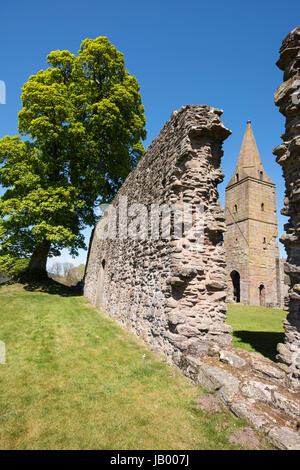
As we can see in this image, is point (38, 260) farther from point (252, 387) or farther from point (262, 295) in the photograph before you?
point (262, 295)

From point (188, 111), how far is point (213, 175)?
1.53 meters

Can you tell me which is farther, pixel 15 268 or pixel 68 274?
pixel 68 274

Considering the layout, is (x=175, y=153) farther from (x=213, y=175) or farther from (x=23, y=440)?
(x=23, y=440)

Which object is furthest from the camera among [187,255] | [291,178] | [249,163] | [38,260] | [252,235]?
[249,163]

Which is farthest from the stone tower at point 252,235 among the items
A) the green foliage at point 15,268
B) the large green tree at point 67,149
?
the green foliage at point 15,268

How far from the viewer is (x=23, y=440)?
2.77 meters

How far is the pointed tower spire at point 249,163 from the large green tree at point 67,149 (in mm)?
14455

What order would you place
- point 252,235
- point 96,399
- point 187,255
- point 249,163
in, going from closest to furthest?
point 96,399 < point 187,255 < point 252,235 < point 249,163

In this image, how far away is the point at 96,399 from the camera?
3.70 meters

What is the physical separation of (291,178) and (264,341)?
474 cm

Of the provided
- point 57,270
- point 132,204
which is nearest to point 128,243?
point 132,204

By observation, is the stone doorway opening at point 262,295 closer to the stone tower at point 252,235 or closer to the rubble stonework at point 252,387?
the stone tower at point 252,235


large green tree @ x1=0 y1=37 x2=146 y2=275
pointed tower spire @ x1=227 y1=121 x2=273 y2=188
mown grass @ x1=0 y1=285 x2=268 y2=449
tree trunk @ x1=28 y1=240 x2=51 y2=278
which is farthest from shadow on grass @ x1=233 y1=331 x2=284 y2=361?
pointed tower spire @ x1=227 y1=121 x2=273 y2=188

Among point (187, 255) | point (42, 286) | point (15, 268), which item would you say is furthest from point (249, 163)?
point (187, 255)
